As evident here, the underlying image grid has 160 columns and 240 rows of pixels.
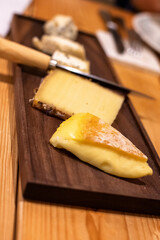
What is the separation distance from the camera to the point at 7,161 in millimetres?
738

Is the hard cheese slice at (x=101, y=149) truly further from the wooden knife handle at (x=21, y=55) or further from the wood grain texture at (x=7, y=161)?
the wooden knife handle at (x=21, y=55)

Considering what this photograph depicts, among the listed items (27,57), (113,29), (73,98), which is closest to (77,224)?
(73,98)

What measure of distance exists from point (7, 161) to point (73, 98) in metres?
0.31

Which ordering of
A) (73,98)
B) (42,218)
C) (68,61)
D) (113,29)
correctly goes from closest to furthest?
(42,218) → (73,98) → (68,61) → (113,29)

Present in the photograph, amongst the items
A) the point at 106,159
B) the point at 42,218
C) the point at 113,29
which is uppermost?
the point at 113,29

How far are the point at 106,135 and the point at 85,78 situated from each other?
39cm

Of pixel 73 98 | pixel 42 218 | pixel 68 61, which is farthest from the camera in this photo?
pixel 68 61

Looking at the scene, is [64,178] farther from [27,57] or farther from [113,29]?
[113,29]

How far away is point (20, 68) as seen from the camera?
1.03 meters

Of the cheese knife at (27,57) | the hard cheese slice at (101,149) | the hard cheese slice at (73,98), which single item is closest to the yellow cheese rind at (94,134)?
the hard cheese slice at (101,149)

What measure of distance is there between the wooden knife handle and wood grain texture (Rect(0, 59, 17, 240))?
0.37ft

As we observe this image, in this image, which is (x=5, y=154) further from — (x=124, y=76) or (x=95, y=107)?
(x=124, y=76)

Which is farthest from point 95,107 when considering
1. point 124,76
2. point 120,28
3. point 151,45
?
point 120,28

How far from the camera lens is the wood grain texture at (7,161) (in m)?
0.62
